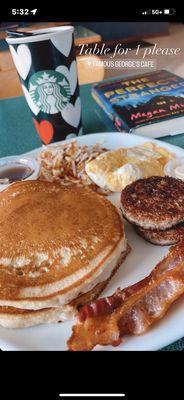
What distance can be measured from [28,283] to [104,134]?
823 mm

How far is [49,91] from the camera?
3.94ft

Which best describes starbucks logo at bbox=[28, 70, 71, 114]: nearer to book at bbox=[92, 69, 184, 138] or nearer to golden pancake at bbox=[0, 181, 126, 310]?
book at bbox=[92, 69, 184, 138]

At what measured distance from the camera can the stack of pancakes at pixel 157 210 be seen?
32.2 inches

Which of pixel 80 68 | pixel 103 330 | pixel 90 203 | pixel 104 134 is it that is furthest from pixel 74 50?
pixel 80 68

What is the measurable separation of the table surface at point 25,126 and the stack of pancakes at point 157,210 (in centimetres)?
45

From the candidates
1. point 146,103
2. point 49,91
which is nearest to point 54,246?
point 49,91

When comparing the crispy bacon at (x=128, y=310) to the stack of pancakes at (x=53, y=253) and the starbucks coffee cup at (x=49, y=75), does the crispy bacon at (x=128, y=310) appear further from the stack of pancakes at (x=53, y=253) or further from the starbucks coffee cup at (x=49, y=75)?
the starbucks coffee cup at (x=49, y=75)

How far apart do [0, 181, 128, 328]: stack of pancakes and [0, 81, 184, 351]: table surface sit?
565mm

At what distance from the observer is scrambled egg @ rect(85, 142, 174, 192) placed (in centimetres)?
108

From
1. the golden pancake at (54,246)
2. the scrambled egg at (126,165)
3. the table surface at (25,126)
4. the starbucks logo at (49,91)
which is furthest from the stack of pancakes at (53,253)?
the table surface at (25,126)
